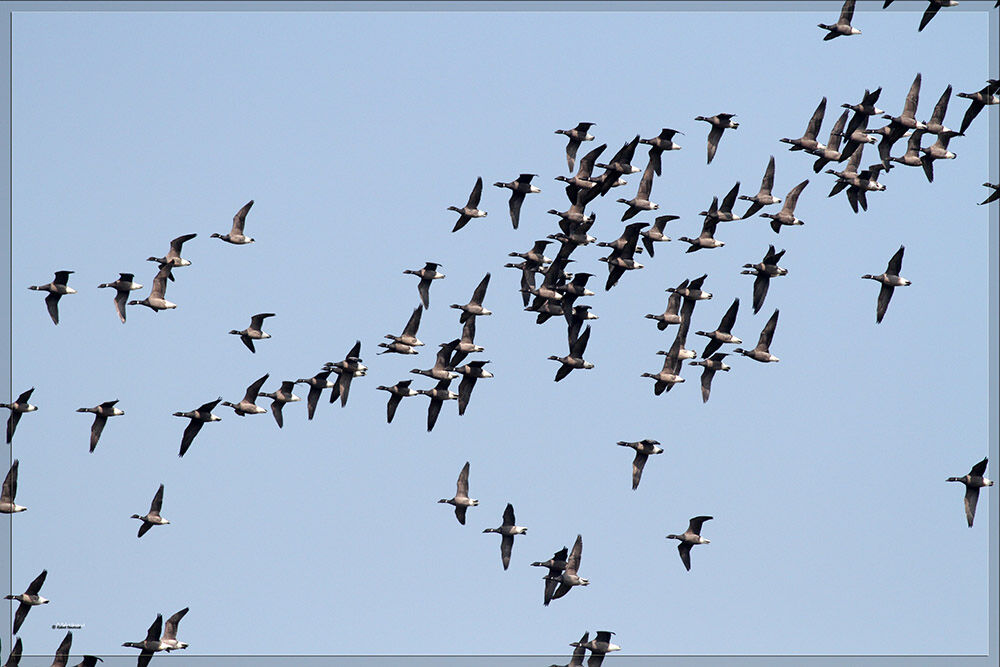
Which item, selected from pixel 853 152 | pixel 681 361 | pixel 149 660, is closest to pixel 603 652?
pixel 681 361

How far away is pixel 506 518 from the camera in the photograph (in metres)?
67.4

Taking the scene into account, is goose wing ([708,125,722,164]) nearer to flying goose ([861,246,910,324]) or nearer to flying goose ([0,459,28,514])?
flying goose ([861,246,910,324])

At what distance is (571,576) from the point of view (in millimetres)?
67000

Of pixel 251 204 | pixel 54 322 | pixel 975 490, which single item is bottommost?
pixel 975 490

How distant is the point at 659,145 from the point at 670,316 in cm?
705

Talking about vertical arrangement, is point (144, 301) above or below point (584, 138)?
below

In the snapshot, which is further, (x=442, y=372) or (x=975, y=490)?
(x=442, y=372)

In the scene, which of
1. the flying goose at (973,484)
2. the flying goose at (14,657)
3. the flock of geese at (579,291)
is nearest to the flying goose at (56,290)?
the flock of geese at (579,291)

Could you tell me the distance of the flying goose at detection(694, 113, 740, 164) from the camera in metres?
64.3

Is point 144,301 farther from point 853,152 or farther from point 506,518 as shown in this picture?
point 853,152

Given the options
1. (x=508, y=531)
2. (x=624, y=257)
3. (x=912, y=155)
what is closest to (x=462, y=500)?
(x=508, y=531)

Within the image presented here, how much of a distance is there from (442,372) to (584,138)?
10649 millimetres

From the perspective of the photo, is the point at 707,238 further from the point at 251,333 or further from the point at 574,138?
the point at 251,333

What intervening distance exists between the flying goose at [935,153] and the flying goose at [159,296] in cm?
2941
